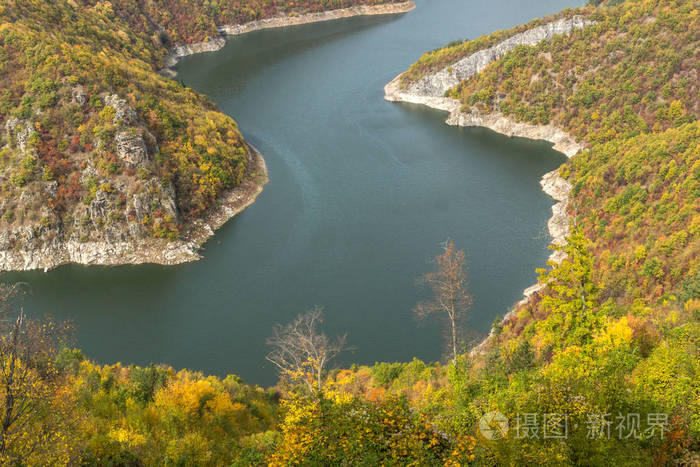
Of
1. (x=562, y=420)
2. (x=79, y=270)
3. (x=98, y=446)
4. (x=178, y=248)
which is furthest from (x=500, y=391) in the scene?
(x=79, y=270)

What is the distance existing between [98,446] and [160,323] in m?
31.8

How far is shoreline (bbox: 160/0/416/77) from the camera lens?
14725cm

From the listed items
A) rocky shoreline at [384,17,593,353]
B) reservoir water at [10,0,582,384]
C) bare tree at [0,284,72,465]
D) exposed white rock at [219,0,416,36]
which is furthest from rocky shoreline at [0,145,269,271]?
exposed white rock at [219,0,416,36]

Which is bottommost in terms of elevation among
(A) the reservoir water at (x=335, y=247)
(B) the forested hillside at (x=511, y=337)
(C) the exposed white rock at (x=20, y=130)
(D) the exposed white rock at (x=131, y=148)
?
(A) the reservoir water at (x=335, y=247)

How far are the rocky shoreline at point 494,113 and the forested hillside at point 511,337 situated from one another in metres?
2.42

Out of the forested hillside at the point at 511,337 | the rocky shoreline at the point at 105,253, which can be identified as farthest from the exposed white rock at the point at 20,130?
the rocky shoreline at the point at 105,253

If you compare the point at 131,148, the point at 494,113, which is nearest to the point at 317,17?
the point at 494,113

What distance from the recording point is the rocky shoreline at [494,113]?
80.2 meters

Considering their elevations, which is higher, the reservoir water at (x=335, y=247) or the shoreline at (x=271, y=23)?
the shoreline at (x=271, y=23)

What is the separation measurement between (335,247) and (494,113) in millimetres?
54467

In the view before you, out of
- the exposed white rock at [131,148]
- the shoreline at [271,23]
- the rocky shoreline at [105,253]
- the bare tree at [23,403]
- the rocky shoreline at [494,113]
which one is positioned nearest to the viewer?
the bare tree at [23,403]

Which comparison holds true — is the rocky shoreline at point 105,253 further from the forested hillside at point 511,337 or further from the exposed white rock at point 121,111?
the exposed white rock at point 121,111

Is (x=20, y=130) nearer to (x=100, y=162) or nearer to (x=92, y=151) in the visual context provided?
(x=92, y=151)

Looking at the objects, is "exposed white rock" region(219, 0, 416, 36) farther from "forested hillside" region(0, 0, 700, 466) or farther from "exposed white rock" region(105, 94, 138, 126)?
"exposed white rock" region(105, 94, 138, 126)
